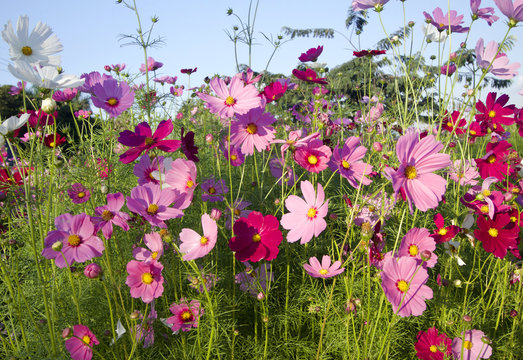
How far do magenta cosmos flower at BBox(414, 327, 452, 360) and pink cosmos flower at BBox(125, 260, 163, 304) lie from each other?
2.61 feet

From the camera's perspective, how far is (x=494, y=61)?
1.34 meters

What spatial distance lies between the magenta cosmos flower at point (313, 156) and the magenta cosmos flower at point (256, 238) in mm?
196

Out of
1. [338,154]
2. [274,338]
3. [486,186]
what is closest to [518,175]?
[486,186]

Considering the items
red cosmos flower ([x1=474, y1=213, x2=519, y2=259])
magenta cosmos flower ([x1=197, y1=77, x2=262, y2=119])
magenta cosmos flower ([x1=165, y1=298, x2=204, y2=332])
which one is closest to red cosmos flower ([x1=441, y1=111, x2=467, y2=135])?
red cosmos flower ([x1=474, y1=213, x2=519, y2=259])

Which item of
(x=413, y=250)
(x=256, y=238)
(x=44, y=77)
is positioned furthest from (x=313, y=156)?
(x=44, y=77)

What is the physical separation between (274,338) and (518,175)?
1137 mm

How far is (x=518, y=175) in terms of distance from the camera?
58.1 inches

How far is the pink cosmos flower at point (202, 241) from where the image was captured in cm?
95

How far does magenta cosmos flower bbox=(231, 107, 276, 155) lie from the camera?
121 cm

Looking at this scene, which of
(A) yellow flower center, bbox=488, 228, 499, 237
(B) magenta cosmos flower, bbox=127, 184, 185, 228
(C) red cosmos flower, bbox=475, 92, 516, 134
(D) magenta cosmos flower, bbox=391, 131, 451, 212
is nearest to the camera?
(D) magenta cosmos flower, bbox=391, 131, 451, 212

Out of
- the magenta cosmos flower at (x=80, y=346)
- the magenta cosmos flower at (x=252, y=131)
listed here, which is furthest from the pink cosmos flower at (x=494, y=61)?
the magenta cosmos flower at (x=80, y=346)

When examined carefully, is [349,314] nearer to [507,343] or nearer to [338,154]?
[338,154]

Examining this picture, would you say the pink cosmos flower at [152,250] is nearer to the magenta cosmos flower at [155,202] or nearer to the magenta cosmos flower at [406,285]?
the magenta cosmos flower at [155,202]

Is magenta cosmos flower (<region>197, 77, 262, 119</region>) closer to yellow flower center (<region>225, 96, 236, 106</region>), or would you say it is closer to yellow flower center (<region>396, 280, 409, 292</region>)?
yellow flower center (<region>225, 96, 236, 106</region>)
